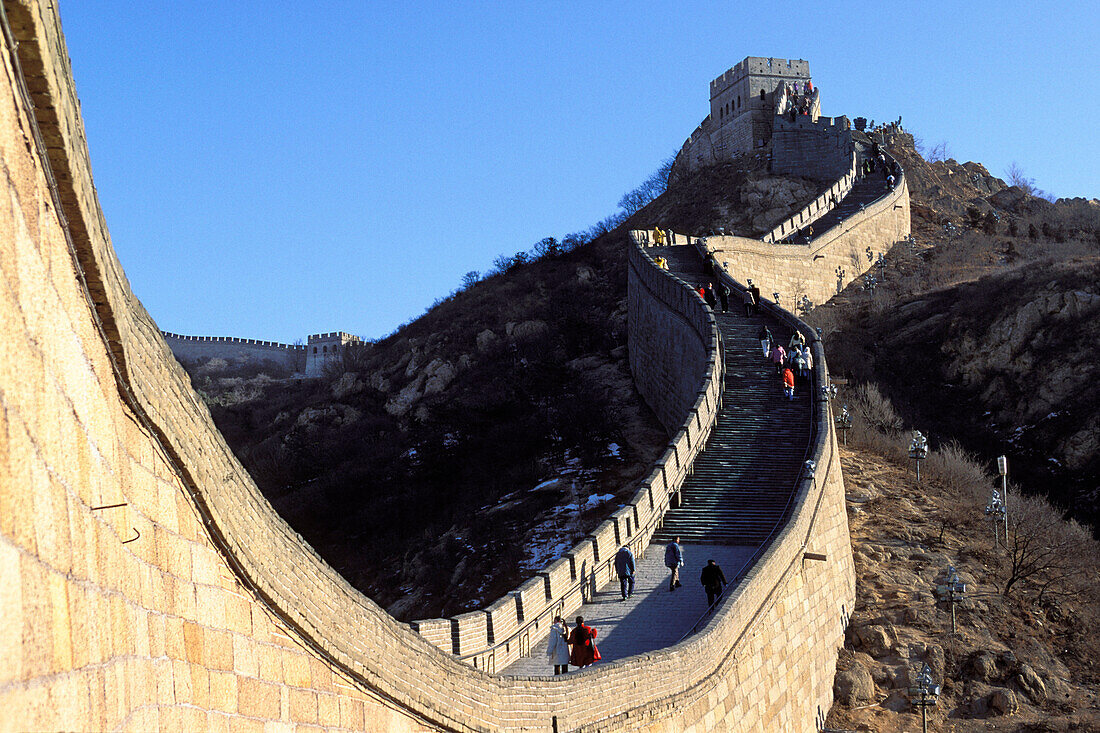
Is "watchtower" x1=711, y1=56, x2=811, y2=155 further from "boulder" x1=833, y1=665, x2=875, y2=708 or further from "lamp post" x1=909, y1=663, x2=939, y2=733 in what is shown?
"lamp post" x1=909, y1=663, x2=939, y2=733

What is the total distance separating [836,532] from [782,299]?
16850mm

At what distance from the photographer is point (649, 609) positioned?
13141 mm

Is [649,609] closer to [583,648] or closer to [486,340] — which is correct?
[583,648]

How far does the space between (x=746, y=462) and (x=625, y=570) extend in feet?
15.7

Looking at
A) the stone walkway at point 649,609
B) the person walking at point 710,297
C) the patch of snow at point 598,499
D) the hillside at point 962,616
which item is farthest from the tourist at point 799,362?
the stone walkway at point 649,609

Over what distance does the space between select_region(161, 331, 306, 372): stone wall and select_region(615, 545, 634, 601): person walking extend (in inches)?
2361

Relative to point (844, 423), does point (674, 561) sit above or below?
below

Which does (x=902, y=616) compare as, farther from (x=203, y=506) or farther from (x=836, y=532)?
(x=203, y=506)

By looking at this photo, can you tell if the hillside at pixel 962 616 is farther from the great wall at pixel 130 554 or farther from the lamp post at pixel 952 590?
the great wall at pixel 130 554

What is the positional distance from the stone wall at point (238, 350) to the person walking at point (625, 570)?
5996cm

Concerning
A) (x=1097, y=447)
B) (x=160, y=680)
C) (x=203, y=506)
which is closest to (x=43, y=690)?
(x=160, y=680)

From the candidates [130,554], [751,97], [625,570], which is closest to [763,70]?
[751,97]

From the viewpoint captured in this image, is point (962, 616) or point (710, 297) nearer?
point (962, 616)

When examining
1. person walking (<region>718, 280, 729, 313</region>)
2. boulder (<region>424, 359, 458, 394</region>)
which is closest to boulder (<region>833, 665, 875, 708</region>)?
person walking (<region>718, 280, 729, 313</region>)
